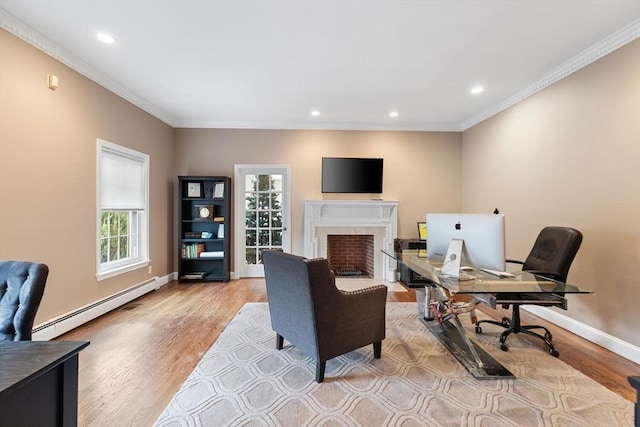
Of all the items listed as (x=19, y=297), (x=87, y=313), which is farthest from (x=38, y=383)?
(x=87, y=313)

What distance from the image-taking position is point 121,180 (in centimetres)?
354

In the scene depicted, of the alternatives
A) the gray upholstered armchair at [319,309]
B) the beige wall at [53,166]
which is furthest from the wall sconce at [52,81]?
the gray upholstered armchair at [319,309]

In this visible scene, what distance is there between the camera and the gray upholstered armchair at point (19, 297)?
1.27 m

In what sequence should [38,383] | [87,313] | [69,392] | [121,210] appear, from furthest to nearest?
[121,210] < [87,313] < [69,392] < [38,383]

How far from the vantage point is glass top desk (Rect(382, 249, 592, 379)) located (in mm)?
1934

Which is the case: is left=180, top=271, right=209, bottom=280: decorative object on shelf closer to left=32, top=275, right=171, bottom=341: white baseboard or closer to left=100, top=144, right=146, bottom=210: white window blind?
left=32, top=275, right=171, bottom=341: white baseboard

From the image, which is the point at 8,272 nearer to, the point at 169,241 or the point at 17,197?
the point at 17,197

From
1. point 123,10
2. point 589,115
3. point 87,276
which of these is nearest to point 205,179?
point 87,276

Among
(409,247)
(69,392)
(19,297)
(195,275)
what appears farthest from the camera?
(195,275)

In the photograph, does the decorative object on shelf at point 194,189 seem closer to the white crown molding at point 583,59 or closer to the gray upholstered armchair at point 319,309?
the gray upholstered armchair at point 319,309

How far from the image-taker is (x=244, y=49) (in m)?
2.60

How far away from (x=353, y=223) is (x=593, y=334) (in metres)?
3.06

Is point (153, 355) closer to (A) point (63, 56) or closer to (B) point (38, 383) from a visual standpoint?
(B) point (38, 383)

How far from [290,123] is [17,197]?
3424mm
